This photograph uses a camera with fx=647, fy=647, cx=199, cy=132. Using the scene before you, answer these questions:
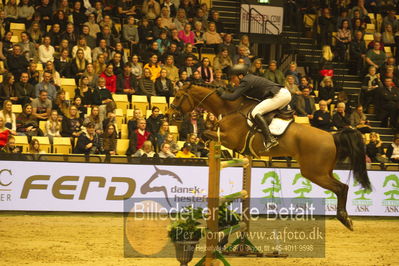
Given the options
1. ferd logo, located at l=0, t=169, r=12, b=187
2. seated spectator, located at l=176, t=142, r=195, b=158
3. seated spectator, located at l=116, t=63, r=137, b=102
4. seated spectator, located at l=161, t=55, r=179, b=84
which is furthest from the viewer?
seated spectator, located at l=161, t=55, r=179, b=84

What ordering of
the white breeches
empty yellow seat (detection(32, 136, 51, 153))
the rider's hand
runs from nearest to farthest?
1. the white breeches
2. the rider's hand
3. empty yellow seat (detection(32, 136, 51, 153))

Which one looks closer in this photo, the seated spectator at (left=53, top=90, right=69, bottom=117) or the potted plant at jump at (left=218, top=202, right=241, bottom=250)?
the potted plant at jump at (left=218, top=202, right=241, bottom=250)

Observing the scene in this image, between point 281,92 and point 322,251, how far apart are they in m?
2.99

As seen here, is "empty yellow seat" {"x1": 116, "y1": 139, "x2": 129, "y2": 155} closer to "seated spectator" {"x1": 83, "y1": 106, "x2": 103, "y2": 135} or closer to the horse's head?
"seated spectator" {"x1": 83, "y1": 106, "x2": 103, "y2": 135}

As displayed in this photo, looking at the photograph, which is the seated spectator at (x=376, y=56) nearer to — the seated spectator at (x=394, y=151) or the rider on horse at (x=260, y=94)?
the seated spectator at (x=394, y=151)

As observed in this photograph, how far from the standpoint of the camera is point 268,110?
1006 cm

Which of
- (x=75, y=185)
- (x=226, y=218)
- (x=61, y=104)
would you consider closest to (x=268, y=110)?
(x=226, y=218)

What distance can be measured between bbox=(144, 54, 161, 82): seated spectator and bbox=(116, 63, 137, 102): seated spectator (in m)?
0.54

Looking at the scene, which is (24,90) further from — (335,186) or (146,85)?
(335,186)

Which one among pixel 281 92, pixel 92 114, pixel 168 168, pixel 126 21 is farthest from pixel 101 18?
pixel 281 92

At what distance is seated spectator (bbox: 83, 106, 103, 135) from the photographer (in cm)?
1475

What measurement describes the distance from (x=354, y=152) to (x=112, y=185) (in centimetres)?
572

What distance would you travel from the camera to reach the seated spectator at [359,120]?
1759 centimetres

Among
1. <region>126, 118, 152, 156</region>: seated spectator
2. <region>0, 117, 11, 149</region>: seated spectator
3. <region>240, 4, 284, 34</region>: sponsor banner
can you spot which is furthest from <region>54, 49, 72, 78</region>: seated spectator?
<region>240, 4, 284, 34</region>: sponsor banner
